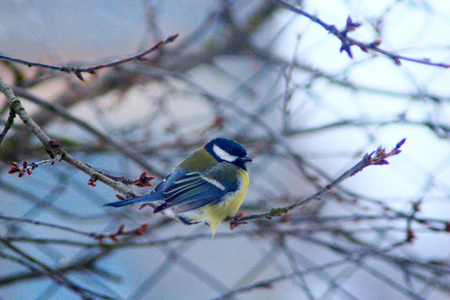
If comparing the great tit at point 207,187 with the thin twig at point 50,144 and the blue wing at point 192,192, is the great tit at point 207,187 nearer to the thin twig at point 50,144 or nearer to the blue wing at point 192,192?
the blue wing at point 192,192

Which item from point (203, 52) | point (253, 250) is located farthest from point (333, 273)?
point (203, 52)

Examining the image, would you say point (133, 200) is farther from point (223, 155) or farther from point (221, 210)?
point (223, 155)

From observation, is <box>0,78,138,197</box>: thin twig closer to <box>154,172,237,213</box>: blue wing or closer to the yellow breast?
<box>154,172,237,213</box>: blue wing

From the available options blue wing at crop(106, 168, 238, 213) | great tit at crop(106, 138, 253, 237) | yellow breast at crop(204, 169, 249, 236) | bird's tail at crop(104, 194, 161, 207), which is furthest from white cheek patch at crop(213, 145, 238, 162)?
bird's tail at crop(104, 194, 161, 207)

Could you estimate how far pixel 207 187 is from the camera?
8.48 ft

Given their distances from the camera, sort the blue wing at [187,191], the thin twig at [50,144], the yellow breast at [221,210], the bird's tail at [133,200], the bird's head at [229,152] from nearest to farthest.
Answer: the thin twig at [50,144] < the bird's tail at [133,200] < the blue wing at [187,191] < the yellow breast at [221,210] < the bird's head at [229,152]

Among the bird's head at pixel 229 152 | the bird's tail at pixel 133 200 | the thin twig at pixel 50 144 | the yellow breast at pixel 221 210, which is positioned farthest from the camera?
the bird's head at pixel 229 152

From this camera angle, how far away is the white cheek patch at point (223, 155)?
2.91 m

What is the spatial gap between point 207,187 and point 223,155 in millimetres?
410

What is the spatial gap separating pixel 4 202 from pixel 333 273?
459cm

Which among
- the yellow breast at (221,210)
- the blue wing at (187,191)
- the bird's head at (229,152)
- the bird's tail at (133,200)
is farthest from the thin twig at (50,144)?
the bird's head at (229,152)

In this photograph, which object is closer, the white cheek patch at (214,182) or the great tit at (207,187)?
the great tit at (207,187)

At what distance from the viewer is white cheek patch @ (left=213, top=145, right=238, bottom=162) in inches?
115

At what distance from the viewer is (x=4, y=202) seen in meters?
5.35
